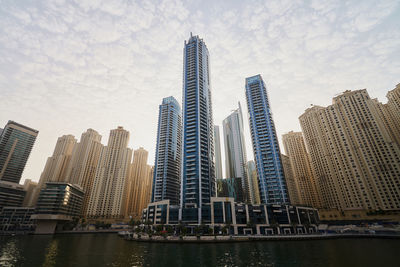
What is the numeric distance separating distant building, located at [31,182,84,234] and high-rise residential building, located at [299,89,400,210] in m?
222

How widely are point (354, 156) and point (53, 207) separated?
239866 mm

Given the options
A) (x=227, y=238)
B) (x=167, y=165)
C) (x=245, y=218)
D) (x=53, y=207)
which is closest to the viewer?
(x=227, y=238)

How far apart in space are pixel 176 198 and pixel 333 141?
5800 inches

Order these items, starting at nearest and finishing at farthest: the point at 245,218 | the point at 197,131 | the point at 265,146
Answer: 1. the point at 245,218
2. the point at 197,131
3. the point at 265,146

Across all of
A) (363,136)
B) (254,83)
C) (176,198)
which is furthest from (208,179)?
(363,136)

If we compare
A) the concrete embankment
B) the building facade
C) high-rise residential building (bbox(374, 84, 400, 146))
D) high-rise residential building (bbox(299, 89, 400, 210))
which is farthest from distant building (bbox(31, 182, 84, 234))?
high-rise residential building (bbox(374, 84, 400, 146))

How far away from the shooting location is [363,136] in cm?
14575

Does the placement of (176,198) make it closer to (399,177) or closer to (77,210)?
(77,210)

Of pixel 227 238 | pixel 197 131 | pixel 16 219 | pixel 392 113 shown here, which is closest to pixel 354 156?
pixel 392 113

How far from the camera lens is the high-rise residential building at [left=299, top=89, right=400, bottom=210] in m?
132

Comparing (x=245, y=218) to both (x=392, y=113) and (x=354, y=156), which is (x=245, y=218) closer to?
(x=354, y=156)

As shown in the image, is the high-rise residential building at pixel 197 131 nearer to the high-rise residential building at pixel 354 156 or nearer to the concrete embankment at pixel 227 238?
the concrete embankment at pixel 227 238

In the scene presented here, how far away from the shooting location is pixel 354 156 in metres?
147

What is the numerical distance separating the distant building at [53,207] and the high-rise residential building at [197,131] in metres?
110
